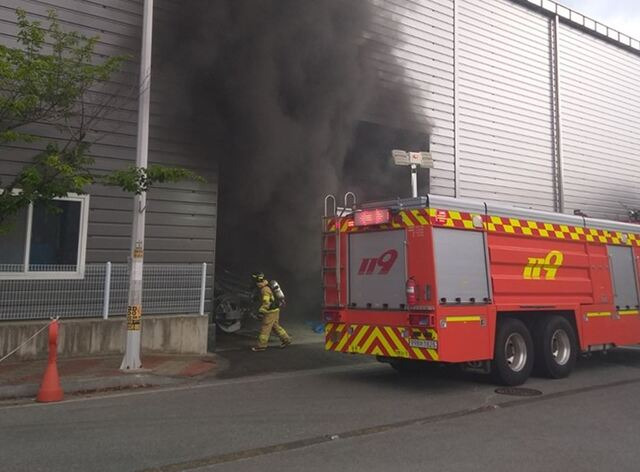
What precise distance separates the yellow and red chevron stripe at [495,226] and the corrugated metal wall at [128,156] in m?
3.57

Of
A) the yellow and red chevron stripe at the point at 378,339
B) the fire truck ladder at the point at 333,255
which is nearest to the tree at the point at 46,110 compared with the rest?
the fire truck ladder at the point at 333,255

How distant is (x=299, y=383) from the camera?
8352 mm

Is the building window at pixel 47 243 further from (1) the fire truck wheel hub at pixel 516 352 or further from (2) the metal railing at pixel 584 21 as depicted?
(2) the metal railing at pixel 584 21

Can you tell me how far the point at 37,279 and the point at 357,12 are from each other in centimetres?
852

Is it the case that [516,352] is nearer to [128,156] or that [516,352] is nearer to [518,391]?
[518,391]

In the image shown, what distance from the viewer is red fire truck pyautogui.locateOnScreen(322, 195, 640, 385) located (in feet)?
24.7

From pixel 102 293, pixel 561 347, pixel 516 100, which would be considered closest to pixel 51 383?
pixel 102 293

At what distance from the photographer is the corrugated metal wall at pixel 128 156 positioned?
1018cm

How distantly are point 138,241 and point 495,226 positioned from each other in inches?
205

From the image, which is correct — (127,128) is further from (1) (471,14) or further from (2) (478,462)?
(1) (471,14)

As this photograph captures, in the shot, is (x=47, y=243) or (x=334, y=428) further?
(x=47, y=243)

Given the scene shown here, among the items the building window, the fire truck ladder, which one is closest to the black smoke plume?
the building window

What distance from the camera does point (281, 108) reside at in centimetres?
1245

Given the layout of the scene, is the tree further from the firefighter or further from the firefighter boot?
the firefighter boot
